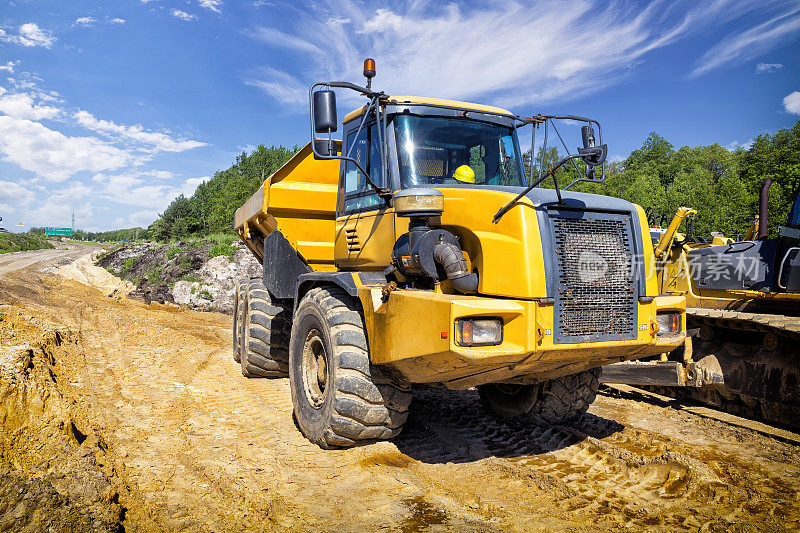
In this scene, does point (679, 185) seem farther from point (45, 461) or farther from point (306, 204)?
point (45, 461)

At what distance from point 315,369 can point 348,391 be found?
32.9 inches

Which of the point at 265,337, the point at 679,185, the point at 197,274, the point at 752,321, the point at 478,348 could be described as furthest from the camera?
the point at 679,185

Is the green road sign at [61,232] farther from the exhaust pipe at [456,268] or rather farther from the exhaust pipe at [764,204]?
the exhaust pipe at [456,268]

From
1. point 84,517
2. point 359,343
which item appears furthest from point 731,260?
point 84,517

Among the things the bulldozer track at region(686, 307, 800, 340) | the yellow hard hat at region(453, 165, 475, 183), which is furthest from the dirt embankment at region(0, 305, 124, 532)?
the bulldozer track at region(686, 307, 800, 340)

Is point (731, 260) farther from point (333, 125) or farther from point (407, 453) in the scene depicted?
point (333, 125)

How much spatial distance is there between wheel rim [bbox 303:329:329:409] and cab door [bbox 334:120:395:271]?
75cm

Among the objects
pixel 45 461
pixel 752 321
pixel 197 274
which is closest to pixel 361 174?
pixel 45 461

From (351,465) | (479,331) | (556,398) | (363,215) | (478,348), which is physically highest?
(363,215)

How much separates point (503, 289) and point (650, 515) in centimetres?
166

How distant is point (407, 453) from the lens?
4484mm

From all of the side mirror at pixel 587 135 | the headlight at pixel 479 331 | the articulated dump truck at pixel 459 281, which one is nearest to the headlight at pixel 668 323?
the articulated dump truck at pixel 459 281

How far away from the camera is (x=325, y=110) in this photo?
13.4 feet

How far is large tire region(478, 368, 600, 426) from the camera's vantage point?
500 centimetres
